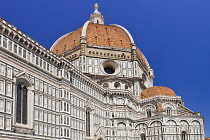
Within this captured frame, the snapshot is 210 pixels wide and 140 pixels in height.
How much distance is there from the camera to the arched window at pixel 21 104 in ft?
111

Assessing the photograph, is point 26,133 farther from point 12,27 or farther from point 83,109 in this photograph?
point 83,109

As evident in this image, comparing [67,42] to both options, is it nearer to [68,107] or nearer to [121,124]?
[121,124]

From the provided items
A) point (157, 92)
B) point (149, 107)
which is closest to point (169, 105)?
point (157, 92)

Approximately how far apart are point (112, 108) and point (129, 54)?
64.2ft

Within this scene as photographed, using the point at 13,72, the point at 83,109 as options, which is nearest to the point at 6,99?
the point at 13,72

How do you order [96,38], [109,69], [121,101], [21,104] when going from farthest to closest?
[96,38], [109,69], [121,101], [21,104]

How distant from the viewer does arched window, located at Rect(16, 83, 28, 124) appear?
1328 inches

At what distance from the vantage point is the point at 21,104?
34.2 metres

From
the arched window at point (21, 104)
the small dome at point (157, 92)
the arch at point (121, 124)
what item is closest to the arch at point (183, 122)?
the small dome at point (157, 92)

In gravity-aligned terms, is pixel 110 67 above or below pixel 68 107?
above

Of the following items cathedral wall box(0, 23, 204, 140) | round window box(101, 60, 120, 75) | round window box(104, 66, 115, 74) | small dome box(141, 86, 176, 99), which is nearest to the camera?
cathedral wall box(0, 23, 204, 140)

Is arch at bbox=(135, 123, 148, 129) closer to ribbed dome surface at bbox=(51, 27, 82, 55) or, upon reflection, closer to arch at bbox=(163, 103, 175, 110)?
arch at bbox=(163, 103, 175, 110)

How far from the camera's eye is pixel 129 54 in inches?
3009

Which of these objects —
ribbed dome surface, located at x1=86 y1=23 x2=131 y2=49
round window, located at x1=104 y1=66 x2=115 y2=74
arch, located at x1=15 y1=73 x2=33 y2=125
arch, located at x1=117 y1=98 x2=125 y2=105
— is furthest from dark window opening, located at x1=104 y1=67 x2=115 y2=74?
arch, located at x1=15 y1=73 x2=33 y2=125
